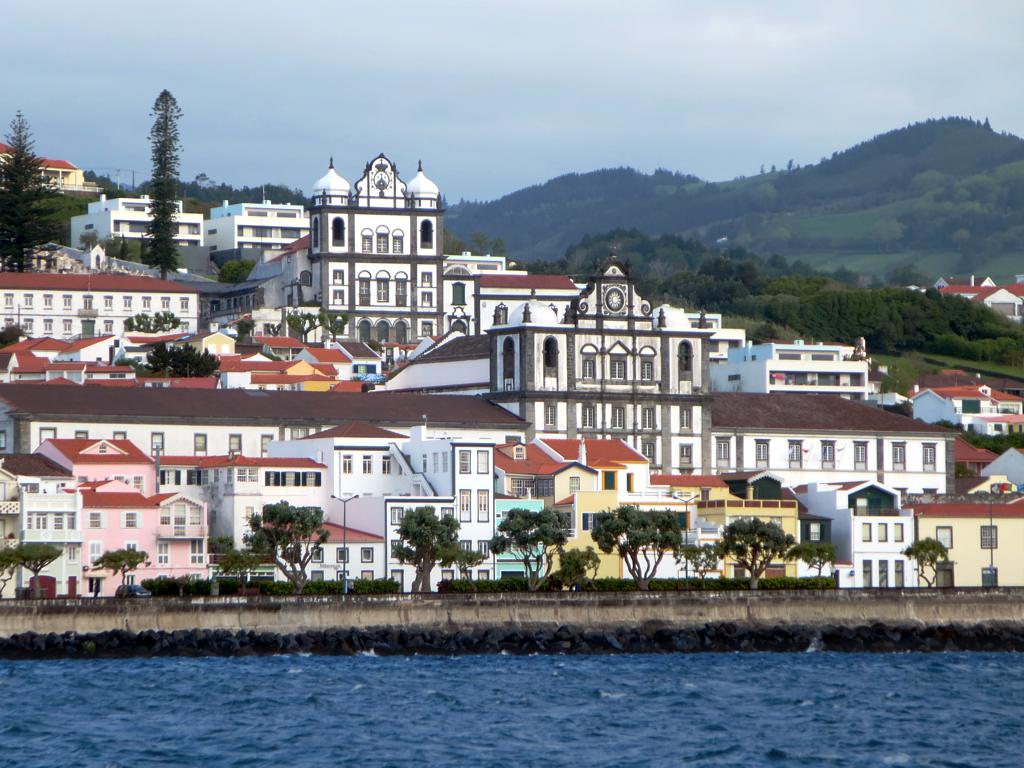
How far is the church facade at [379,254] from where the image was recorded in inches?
4852

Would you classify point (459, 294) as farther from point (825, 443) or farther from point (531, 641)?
point (531, 641)

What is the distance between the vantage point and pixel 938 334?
146000 mm

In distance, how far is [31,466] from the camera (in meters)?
71.9

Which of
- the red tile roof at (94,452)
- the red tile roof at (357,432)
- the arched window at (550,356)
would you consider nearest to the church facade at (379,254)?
the arched window at (550,356)

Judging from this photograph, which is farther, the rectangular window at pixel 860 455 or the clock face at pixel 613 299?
the rectangular window at pixel 860 455

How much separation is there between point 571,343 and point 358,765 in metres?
47.9

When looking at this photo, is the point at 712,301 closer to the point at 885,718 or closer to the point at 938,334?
the point at 938,334

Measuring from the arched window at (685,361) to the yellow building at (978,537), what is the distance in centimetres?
1486

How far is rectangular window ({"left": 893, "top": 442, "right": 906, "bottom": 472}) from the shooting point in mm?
91875

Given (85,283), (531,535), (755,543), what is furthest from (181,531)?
(85,283)

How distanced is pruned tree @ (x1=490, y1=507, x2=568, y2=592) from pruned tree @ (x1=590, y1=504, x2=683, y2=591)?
129cm

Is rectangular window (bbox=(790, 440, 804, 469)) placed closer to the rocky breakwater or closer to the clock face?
the clock face

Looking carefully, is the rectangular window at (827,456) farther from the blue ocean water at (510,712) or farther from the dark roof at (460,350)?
the blue ocean water at (510,712)

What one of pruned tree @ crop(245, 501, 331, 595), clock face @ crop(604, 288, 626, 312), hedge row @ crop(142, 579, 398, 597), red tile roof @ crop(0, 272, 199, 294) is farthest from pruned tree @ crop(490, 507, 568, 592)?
red tile roof @ crop(0, 272, 199, 294)
